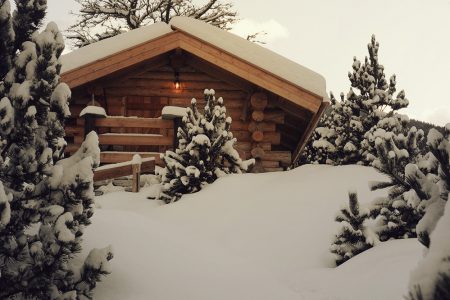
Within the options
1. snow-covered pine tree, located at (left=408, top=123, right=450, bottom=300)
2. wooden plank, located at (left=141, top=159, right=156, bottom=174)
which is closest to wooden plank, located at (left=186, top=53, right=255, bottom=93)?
wooden plank, located at (left=141, top=159, right=156, bottom=174)

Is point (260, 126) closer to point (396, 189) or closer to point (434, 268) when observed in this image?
point (396, 189)

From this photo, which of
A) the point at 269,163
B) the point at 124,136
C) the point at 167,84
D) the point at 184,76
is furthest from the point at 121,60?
the point at 269,163

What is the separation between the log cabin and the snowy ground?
10.5 ft

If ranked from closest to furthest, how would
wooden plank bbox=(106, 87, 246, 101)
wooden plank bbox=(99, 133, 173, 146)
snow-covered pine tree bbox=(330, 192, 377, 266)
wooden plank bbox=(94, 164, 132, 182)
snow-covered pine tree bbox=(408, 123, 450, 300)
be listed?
snow-covered pine tree bbox=(408, 123, 450, 300) → snow-covered pine tree bbox=(330, 192, 377, 266) → wooden plank bbox=(94, 164, 132, 182) → wooden plank bbox=(99, 133, 173, 146) → wooden plank bbox=(106, 87, 246, 101)

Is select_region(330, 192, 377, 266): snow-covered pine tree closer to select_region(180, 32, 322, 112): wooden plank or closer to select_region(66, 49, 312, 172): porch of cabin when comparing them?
select_region(180, 32, 322, 112): wooden plank

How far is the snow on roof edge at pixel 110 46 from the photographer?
1059 centimetres

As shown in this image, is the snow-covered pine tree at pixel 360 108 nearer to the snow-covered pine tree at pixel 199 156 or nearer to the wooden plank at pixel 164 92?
the wooden plank at pixel 164 92

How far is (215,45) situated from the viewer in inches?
420

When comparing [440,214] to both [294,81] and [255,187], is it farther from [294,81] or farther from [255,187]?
[294,81]

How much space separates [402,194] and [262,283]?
66.6 inches

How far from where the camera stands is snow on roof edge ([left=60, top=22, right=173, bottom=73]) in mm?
10595

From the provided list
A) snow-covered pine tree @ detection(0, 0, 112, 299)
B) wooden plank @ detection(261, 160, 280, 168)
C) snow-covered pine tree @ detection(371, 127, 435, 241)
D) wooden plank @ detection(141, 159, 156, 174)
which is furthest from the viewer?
wooden plank @ detection(261, 160, 280, 168)

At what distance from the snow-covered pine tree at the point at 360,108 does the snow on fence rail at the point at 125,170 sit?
637 cm

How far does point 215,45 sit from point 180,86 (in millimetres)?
1758
